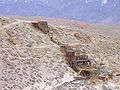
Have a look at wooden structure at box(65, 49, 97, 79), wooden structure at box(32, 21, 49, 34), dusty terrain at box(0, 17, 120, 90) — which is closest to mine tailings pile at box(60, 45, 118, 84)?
wooden structure at box(65, 49, 97, 79)

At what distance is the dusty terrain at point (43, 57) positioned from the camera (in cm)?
3900

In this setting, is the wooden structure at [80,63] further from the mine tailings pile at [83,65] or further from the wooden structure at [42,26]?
the wooden structure at [42,26]

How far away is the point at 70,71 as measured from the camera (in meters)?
42.6

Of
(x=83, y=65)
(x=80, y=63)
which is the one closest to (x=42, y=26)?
(x=80, y=63)

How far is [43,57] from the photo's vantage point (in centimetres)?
4331

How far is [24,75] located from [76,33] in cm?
1320

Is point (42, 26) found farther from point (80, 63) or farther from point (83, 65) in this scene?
point (83, 65)

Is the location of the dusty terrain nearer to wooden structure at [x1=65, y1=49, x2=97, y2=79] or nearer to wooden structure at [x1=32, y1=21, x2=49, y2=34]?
wooden structure at [x1=32, y1=21, x2=49, y2=34]

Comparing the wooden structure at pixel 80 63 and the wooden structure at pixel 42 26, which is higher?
the wooden structure at pixel 42 26

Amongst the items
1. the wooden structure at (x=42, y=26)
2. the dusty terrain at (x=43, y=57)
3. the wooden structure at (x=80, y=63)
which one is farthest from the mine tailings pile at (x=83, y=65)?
the wooden structure at (x=42, y=26)

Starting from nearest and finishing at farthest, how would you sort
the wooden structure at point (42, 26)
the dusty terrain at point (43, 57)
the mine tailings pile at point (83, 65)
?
the dusty terrain at point (43, 57) → the mine tailings pile at point (83, 65) → the wooden structure at point (42, 26)

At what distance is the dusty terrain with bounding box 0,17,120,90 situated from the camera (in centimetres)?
3900

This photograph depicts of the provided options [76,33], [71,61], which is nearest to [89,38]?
[76,33]

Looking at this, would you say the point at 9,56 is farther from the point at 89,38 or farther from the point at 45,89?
the point at 89,38
